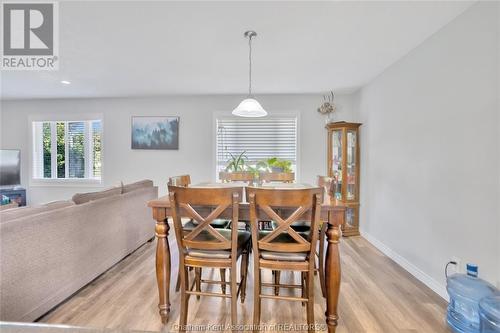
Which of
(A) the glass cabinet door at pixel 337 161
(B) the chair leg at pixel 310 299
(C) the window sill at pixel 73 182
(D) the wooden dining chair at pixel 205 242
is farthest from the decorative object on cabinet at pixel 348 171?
(C) the window sill at pixel 73 182

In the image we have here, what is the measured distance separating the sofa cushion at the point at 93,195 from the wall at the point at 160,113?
190 centimetres

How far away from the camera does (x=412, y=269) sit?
251 centimetres

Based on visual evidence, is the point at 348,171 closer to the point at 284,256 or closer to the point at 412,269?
the point at 412,269

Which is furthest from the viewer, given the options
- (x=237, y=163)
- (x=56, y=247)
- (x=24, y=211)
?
(x=237, y=163)

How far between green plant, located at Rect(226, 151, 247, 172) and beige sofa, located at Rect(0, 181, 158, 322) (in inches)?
66.8

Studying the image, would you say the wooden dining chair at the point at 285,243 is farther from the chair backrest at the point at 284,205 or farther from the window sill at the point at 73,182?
the window sill at the point at 73,182

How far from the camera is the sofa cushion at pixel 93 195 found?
2156mm

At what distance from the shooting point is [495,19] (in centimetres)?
167

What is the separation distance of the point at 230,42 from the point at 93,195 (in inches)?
79.0

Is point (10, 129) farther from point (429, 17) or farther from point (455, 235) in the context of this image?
point (455, 235)

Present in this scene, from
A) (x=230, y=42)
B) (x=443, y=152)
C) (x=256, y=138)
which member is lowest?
(x=443, y=152)

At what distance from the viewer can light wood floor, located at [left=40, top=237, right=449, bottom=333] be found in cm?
172

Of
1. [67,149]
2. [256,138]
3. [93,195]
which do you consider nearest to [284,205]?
[93,195]

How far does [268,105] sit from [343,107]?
1338 mm
